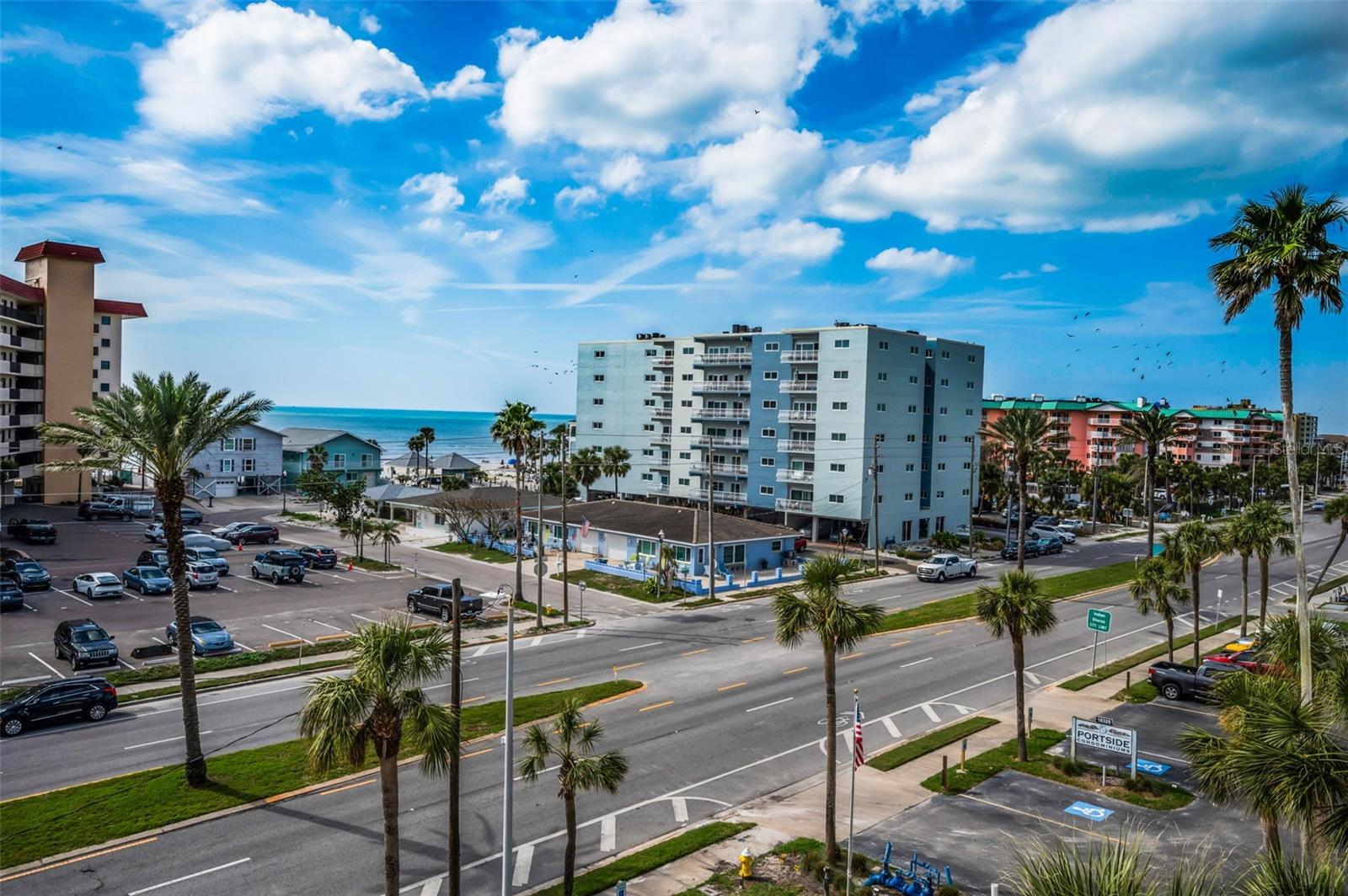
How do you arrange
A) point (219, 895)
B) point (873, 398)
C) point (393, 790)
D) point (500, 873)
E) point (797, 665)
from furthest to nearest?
point (873, 398)
point (797, 665)
point (500, 873)
point (219, 895)
point (393, 790)

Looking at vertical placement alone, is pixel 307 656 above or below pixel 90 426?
below

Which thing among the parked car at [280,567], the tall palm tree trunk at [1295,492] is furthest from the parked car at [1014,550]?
the parked car at [280,567]

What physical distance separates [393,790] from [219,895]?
514 cm

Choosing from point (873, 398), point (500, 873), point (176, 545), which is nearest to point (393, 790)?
point (500, 873)

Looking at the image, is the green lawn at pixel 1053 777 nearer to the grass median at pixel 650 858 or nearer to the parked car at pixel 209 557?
the grass median at pixel 650 858

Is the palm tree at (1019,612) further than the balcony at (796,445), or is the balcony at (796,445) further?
the balcony at (796,445)

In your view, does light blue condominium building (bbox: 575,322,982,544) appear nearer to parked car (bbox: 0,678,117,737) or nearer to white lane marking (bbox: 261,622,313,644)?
white lane marking (bbox: 261,622,313,644)

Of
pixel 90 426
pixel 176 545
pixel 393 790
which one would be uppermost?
pixel 90 426

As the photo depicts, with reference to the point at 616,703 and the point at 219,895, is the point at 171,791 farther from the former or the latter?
the point at 616,703

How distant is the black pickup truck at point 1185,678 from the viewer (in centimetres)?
2947

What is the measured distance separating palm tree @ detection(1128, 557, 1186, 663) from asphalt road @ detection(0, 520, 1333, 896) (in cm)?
369

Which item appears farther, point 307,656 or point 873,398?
point 873,398

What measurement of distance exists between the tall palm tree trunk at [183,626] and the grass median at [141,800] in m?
0.59

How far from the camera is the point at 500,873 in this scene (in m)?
17.1
